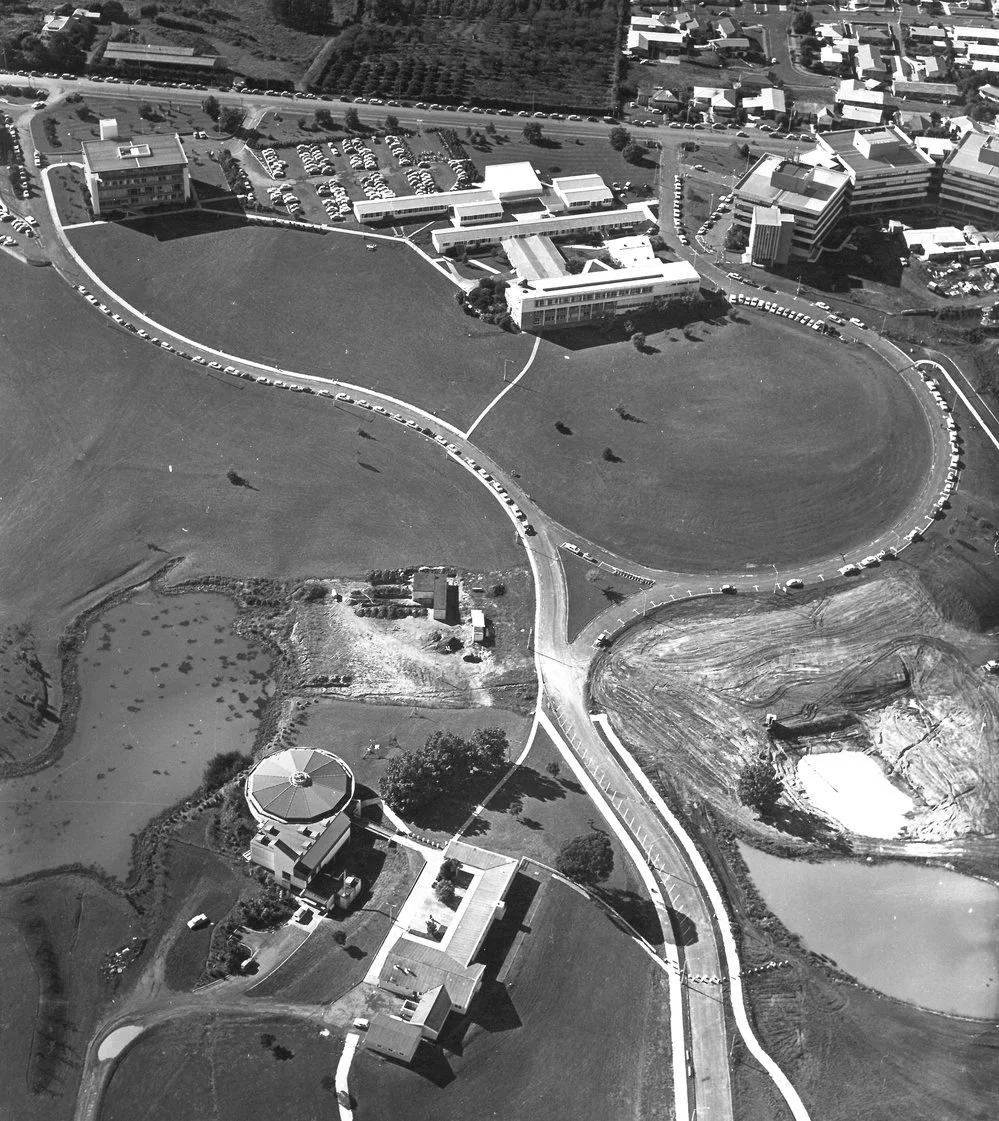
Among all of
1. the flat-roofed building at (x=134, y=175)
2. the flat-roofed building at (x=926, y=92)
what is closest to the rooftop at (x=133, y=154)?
the flat-roofed building at (x=134, y=175)

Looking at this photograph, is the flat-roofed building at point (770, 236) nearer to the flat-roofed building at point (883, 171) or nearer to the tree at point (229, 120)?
the flat-roofed building at point (883, 171)

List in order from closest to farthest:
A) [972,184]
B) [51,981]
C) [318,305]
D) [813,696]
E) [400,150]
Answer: [51,981]
[813,696]
[318,305]
[972,184]
[400,150]

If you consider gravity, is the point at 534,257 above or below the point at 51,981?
above

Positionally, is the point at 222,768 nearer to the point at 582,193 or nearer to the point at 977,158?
the point at 582,193

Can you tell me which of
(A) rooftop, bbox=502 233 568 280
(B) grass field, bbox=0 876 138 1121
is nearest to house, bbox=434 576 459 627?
(B) grass field, bbox=0 876 138 1121

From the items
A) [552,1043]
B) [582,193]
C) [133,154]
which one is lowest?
[552,1043]

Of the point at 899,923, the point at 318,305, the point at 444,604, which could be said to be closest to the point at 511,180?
the point at 318,305
